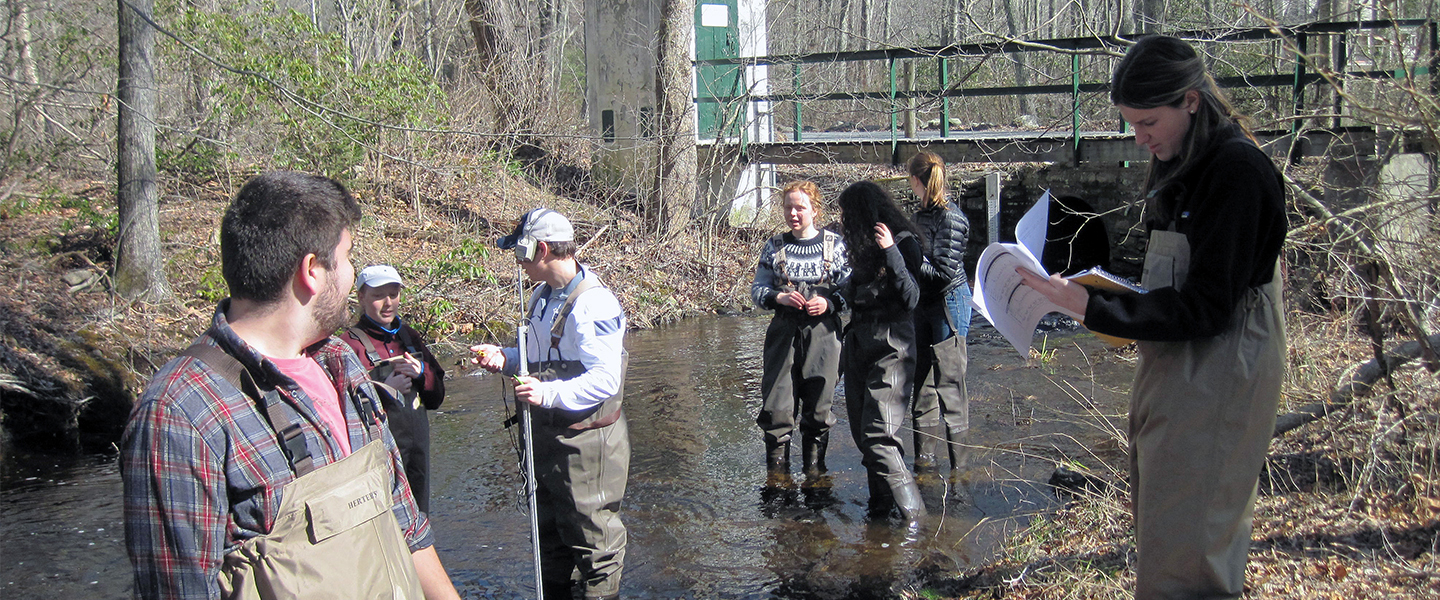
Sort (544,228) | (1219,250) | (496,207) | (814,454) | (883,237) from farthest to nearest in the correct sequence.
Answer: (496,207)
(814,454)
(883,237)
(544,228)
(1219,250)

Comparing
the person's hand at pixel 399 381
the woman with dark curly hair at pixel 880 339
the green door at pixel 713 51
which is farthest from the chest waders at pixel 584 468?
the green door at pixel 713 51

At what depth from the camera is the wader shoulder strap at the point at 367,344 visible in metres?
4.73

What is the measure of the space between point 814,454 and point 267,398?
5.00 meters

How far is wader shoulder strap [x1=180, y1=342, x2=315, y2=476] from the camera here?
1.93 metres

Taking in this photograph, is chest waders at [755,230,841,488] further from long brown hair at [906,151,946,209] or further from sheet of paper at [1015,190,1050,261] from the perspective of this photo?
sheet of paper at [1015,190,1050,261]

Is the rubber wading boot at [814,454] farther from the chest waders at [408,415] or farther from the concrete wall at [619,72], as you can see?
the concrete wall at [619,72]

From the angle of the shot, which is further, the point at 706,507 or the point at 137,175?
the point at 137,175

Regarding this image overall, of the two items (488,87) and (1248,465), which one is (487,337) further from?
(1248,465)

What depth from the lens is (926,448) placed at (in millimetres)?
6770

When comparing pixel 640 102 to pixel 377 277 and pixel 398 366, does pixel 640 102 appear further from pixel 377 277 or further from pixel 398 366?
pixel 398 366

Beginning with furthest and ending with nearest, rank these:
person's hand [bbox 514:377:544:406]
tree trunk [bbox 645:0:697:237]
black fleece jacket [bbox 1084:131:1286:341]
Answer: tree trunk [bbox 645:0:697:237] → person's hand [bbox 514:377:544:406] → black fleece jacket [bbox 1084:131:1286:341]

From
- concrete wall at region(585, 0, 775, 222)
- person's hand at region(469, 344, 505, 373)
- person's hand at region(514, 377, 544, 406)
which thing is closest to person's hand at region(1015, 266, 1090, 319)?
person's hand at region(514, 377, 544, 406)

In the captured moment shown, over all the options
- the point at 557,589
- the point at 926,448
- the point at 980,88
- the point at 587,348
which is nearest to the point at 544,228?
the point at 587,348

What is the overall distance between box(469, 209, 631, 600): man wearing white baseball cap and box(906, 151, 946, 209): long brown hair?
9.37 ft
